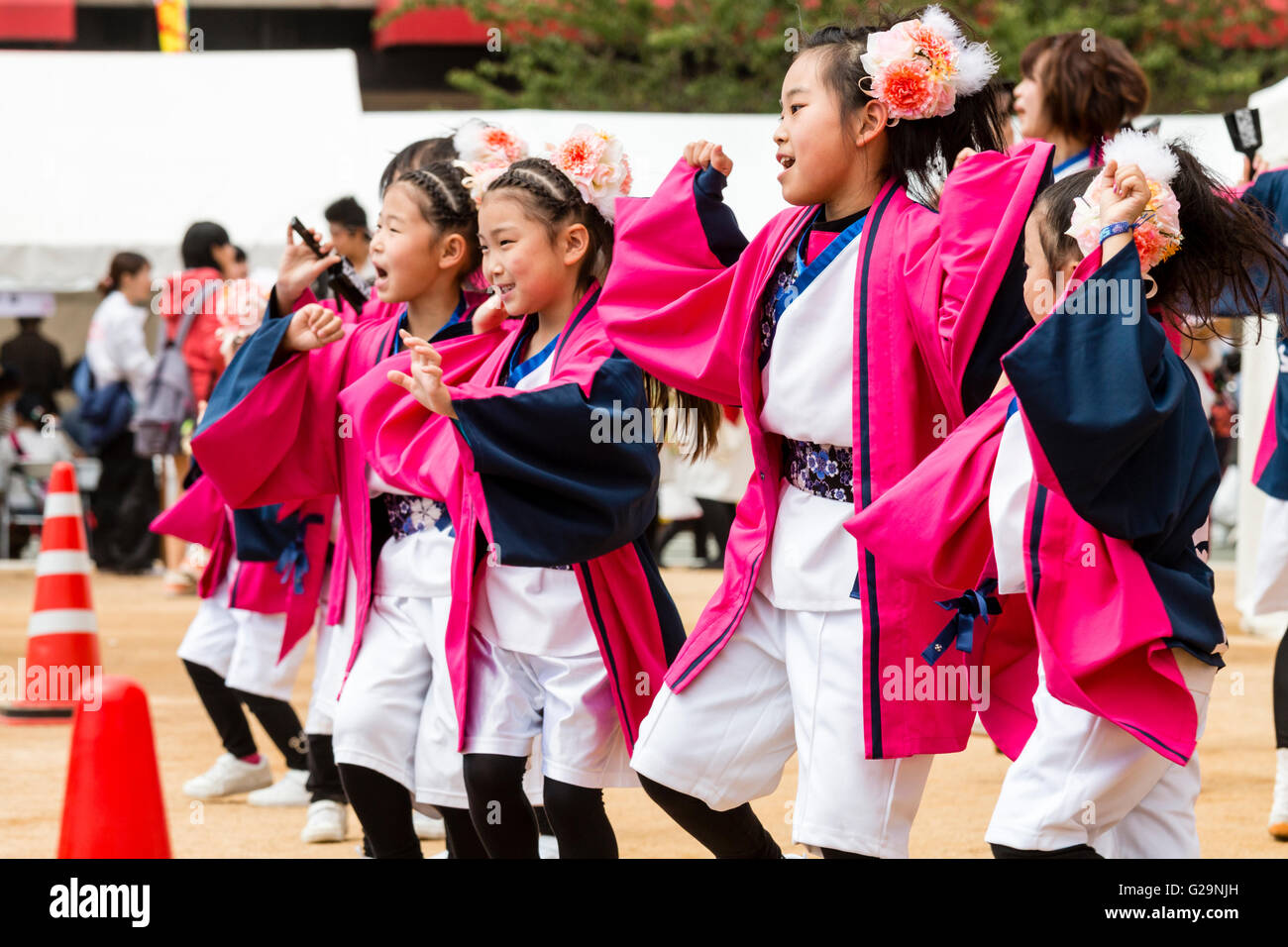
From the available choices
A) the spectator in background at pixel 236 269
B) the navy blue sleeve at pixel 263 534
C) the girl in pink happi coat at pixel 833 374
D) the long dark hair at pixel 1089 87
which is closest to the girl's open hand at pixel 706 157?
the girl in pink happi coat at pixel 833 374

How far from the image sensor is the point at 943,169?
290 centimetres

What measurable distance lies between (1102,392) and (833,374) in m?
0.58

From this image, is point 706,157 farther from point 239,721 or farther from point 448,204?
point 239,721

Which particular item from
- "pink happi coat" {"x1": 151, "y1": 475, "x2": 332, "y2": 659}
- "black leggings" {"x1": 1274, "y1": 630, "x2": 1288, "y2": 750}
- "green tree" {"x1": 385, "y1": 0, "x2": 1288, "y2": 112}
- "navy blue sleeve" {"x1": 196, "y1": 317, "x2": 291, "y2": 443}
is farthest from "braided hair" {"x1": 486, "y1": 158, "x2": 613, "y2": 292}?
"green tree" {"x1": 385, "y1": 0, "x2": 1288, "y2": 112}

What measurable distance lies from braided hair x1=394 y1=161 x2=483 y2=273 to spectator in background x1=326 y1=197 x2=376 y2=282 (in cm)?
193

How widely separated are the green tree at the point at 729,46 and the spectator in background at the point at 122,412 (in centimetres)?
614

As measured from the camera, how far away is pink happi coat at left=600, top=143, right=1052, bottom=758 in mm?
2596

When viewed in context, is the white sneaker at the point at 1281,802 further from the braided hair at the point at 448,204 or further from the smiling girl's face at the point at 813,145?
the braided hair at the point at 448,204

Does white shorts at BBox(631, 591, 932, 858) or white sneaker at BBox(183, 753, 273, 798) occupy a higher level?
white shorts at BBox(631, 591, 932, 858)

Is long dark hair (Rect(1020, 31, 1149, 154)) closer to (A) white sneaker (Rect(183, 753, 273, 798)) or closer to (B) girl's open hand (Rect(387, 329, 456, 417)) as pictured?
(B) girl's open hand (Rect(387, 329, 456, 417))

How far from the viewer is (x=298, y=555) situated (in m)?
4.53

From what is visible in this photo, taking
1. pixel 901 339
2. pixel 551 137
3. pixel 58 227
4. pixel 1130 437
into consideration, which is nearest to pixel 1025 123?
pixel 551 137

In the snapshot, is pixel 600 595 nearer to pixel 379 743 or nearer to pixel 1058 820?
pixel 379 743

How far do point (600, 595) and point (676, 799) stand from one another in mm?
493
